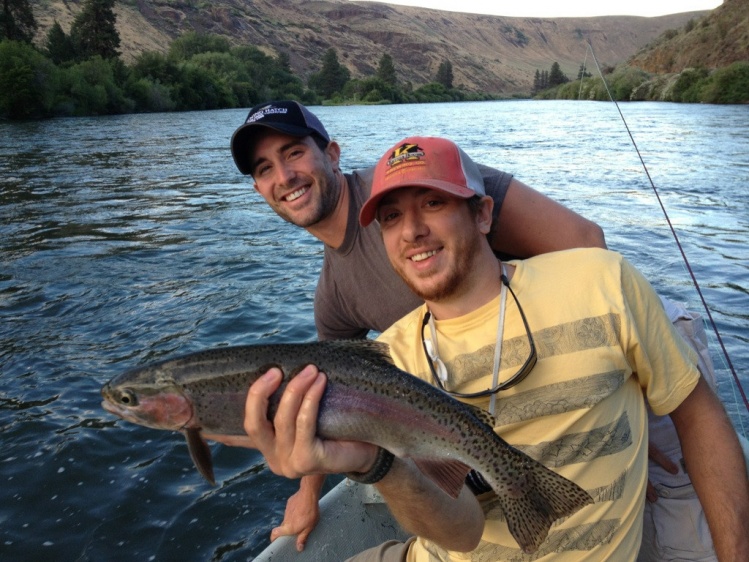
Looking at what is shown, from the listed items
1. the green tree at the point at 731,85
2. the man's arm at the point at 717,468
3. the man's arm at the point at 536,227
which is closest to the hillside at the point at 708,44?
the green tree at the point at 731,85

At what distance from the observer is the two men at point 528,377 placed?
6.86 feet

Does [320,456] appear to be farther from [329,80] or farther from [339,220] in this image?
[329,80]

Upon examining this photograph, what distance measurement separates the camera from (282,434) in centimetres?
199

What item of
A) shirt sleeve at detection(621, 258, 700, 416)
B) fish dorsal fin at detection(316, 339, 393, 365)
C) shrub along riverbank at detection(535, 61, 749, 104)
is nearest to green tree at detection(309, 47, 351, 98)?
shrub along riverbank at detection(535, 61, 749, 104)

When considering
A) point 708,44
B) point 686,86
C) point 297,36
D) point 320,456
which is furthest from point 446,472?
point 297,36

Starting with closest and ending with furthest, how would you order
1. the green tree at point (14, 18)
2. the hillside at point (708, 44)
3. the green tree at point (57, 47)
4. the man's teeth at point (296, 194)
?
the man's teeth at point (296, 194)
the green tree at point (14, 18)
the green tree at point (57, 47)
the hillside at point (708, 44)

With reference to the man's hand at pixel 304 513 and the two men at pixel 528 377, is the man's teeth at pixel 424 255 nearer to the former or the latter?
the two men at pixel 528 377

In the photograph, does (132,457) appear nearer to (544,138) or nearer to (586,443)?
(586,443)

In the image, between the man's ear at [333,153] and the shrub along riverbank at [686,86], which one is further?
the shrub along riverbank at [686,86]

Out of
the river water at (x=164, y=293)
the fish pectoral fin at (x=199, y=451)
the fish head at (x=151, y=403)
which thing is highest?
the fish head at (x=151, y=403)

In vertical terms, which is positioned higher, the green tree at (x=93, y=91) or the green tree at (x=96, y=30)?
the green tree at (x=96, y=30)

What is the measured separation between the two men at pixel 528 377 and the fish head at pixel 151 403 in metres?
0.36

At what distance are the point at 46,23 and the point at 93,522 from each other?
106637 mm

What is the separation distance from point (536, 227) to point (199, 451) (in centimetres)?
198
